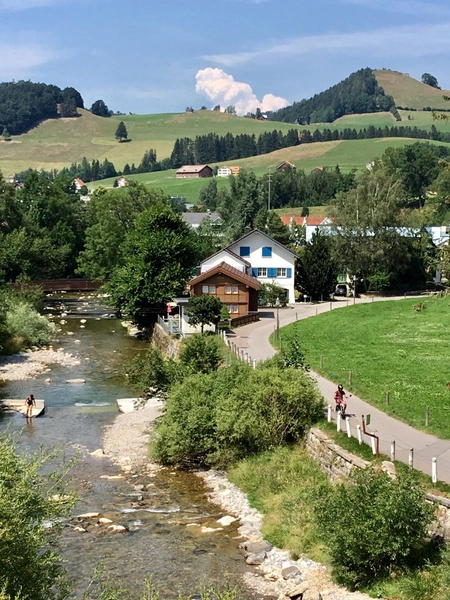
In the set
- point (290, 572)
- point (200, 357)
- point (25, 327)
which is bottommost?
point (290, 572)

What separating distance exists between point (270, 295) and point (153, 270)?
11745 millimetres

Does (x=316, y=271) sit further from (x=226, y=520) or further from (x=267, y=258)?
(x=226, y=520)

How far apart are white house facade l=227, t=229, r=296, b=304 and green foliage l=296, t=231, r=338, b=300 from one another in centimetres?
130

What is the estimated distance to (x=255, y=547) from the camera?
21.3 metres

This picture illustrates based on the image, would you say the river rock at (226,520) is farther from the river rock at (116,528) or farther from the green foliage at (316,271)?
the green foliage at (316,271)

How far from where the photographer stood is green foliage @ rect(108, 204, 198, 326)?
197ft

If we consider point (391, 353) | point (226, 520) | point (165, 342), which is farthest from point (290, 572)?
point (165, 342)

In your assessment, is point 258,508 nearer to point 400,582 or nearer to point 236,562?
point 236,562

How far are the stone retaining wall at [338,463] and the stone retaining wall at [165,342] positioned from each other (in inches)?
795

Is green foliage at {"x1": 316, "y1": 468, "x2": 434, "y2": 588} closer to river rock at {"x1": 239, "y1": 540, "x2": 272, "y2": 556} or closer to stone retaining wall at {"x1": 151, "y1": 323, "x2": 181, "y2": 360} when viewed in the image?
river rock at {"x1": 239, "y1": 540, "x2": 272, "y2": 556}

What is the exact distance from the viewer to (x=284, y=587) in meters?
19.0

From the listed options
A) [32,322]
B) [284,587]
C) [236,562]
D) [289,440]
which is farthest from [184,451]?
[32,322]

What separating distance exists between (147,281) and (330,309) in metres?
16.0

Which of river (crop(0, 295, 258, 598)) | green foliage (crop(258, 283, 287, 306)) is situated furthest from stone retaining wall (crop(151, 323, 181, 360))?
green foliage (crop(258, 283, 287, 306))
